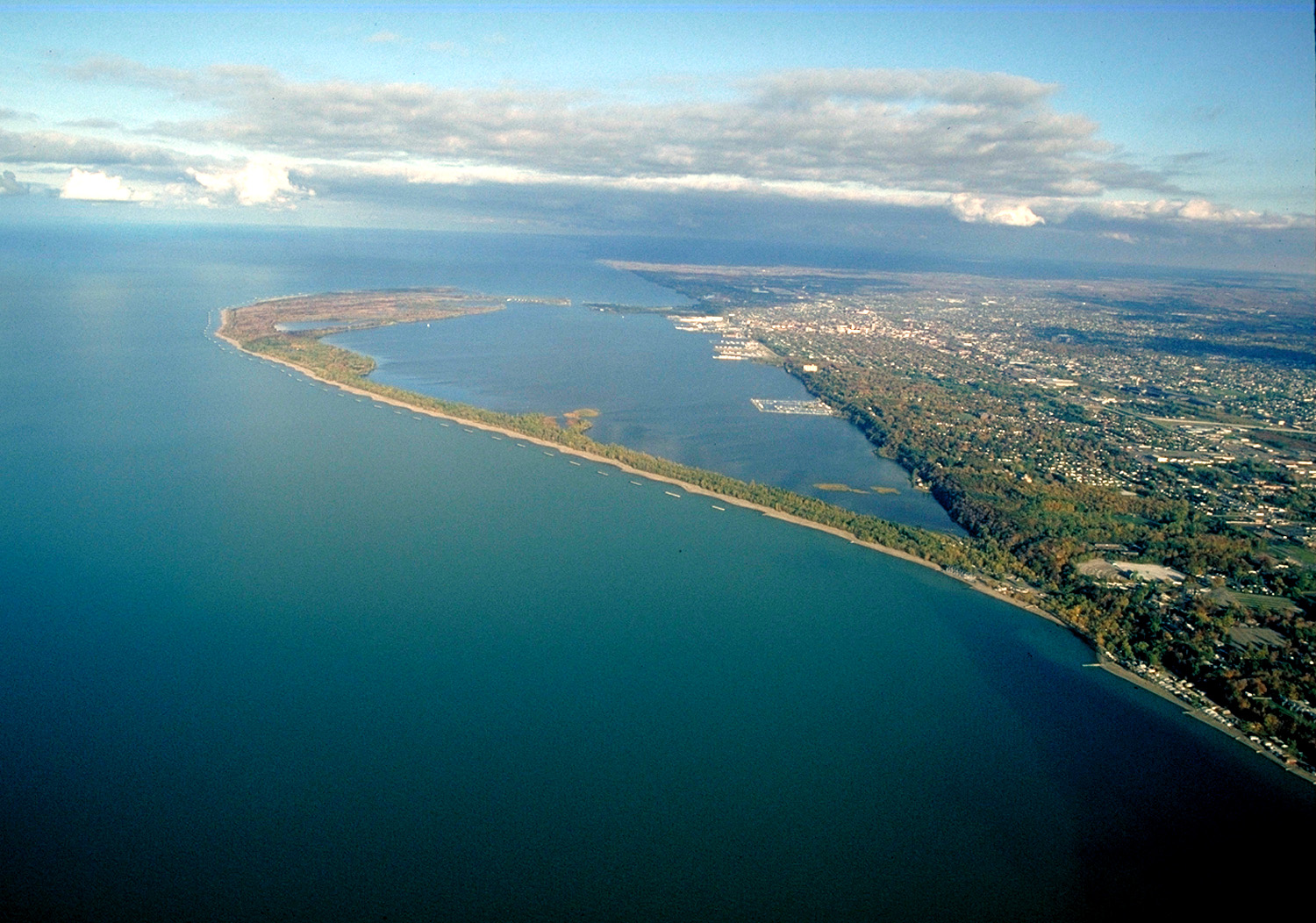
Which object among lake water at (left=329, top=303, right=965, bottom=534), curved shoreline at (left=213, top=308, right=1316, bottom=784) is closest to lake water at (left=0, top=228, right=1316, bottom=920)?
curved shoreline at (left=213, top=308, right=1316, bottom=784)

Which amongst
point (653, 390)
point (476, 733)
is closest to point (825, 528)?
point (476, 733)

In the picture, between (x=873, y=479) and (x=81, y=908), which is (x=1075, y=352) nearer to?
(x=873, y=479)

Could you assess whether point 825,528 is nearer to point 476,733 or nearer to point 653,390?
point 476,733

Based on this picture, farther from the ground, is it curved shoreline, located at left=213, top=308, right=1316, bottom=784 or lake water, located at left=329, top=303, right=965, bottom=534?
lake water, located at left=329, top=303, right=965, bottom=534

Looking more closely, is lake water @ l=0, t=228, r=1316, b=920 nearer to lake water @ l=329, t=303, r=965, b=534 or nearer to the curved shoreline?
the curved shoreline

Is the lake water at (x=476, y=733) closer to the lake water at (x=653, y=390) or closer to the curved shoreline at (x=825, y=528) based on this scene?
the curved shoreline at (x=825, y=528)

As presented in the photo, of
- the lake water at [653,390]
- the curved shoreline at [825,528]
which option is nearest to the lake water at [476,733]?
the curved shoreline at [825,528]

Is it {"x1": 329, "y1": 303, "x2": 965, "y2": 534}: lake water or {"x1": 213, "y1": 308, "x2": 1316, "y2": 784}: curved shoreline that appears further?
Answer: {"x1": 329, "y1": 303, "x2": 965, "y2": 534}: lake water
